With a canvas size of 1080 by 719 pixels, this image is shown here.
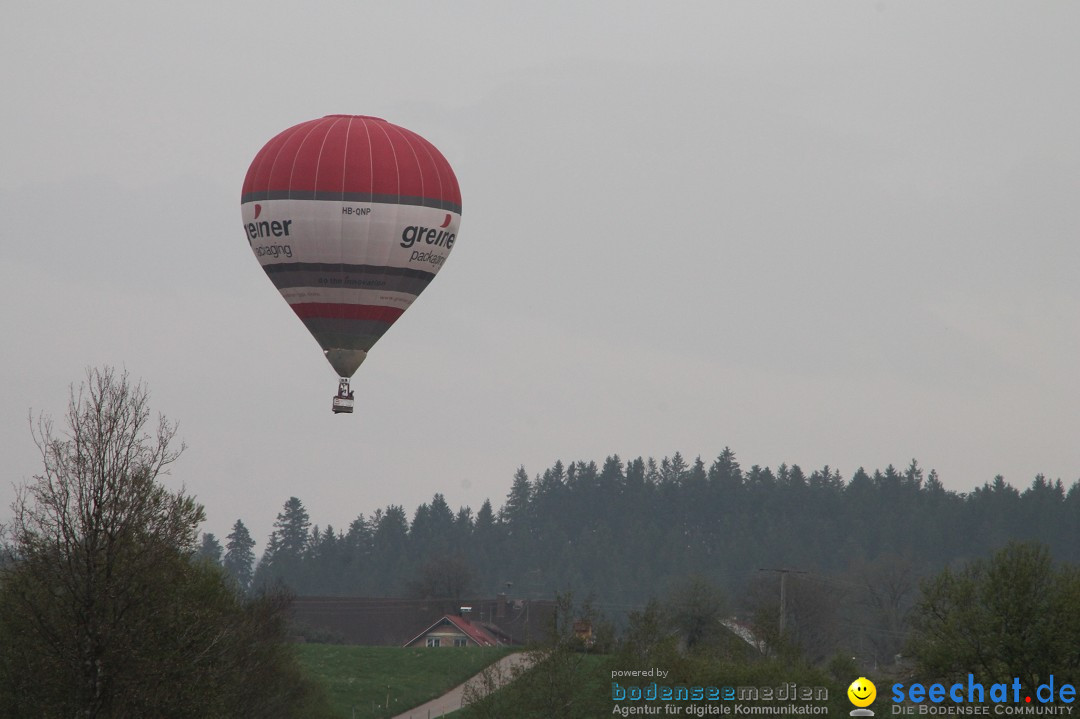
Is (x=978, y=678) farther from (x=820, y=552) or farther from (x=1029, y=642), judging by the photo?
(x=820, y=552)

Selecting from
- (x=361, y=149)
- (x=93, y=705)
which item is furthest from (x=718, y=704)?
(x=93, y=705)

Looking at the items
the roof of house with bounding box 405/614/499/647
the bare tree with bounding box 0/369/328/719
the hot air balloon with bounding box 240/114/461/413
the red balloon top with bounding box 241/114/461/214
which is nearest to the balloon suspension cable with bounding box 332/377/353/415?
the hot air balloon with bounding box 240/114/461/413

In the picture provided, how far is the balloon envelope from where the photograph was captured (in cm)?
4956

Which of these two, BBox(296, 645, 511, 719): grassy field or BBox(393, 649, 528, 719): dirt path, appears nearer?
BBox(393, 649, 528, 719): dirt path

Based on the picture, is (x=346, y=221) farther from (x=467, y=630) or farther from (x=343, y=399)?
(x=467, y=630)

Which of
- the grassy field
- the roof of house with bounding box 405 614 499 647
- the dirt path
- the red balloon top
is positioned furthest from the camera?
the roof of house with bounding box 405 614 499 647

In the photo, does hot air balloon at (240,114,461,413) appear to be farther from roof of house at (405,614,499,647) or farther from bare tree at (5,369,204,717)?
roof of house at (405,614,499,647)

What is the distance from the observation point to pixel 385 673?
89500mm

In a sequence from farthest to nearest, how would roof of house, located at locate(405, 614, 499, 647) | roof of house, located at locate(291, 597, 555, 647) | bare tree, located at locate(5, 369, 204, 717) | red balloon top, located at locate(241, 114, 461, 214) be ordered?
roof of house, located at locate(291, 597, 555, 647) → roof of house, located at locate(405, 614, 499, 647) → red balloon top, located at locate(241, 114, 461, 214) → bare tree, located at locate(5, 369, 204, 717)

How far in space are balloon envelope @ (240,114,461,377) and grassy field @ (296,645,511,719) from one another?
27.1 metres

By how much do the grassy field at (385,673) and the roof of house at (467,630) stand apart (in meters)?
22.5

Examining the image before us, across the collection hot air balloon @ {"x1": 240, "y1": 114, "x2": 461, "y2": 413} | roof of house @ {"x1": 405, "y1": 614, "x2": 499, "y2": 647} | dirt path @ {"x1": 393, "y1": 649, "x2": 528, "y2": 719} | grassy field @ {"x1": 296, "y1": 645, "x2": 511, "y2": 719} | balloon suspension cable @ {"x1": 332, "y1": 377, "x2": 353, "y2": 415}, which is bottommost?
dirt path @ {"x1": 393, "y1": 649, "x2": 528, "y2": 719}

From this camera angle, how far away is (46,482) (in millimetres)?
26984

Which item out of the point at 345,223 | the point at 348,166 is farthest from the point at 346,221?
the point at 348,166
